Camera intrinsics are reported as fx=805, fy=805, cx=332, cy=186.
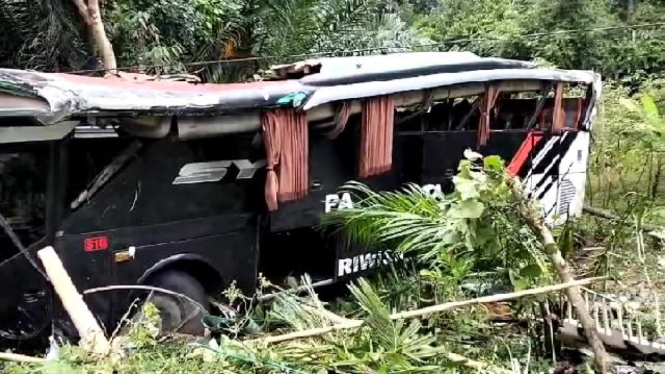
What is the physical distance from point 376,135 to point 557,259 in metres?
2.77

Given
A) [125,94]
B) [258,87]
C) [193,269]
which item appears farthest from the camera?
[193,269]

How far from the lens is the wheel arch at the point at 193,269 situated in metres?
6.14

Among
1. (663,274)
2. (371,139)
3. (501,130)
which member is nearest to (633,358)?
(663,274)

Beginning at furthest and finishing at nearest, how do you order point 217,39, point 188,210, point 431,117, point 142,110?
point 217,39
point 431,117
point 188,210
point 142,110

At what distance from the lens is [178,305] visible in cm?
618

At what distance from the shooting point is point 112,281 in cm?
593

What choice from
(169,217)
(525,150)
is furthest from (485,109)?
(169,217)

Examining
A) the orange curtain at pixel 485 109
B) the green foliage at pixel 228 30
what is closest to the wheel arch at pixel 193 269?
the orange curtain at pixel 485 109

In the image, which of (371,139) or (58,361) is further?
(371,139)

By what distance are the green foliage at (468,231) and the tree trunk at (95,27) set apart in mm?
6442

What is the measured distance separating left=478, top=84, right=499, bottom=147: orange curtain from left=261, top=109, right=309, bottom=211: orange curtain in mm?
2318

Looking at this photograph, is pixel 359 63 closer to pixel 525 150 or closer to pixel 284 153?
pixel 284 153

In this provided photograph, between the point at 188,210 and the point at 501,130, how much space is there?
3945mm

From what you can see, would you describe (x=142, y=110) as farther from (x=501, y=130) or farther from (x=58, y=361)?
(x=501, y=130)
